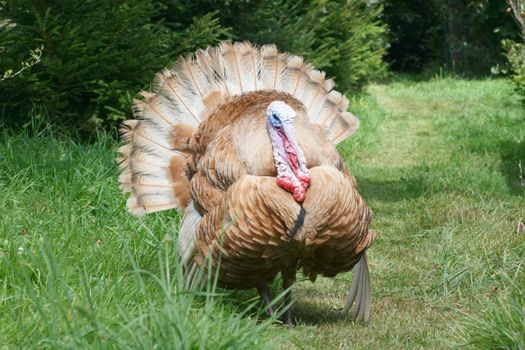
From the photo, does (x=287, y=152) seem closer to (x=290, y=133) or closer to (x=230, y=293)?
(x=290, y=133)

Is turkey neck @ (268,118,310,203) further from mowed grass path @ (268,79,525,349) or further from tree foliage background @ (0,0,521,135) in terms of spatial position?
tree foliage background @ (0,0,521,135)

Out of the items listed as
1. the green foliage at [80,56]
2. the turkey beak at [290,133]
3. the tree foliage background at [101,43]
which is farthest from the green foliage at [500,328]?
the green foliage at [80,56]

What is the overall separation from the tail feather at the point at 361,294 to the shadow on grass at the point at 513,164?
8.72 feet

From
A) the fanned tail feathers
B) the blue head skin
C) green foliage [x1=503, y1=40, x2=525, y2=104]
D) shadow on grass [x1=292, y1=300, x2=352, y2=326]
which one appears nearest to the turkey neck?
the blue head skin

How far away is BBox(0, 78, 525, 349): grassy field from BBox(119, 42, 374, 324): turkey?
20cm

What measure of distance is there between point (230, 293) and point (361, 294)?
103 centimetres

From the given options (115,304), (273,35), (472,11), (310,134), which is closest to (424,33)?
(472,11)

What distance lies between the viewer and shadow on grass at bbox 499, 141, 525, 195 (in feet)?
24.2

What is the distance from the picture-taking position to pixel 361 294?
4.65 meters

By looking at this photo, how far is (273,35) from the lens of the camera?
30.8 ft

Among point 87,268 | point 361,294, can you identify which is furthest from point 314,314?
point 87,268

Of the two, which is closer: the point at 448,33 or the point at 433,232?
the point at 433,232

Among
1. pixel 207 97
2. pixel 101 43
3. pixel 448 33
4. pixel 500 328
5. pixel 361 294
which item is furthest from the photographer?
pixel 448 33

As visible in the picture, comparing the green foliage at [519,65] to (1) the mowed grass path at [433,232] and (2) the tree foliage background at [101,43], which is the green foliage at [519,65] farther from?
(2) the tree foliage background at [101,43]
